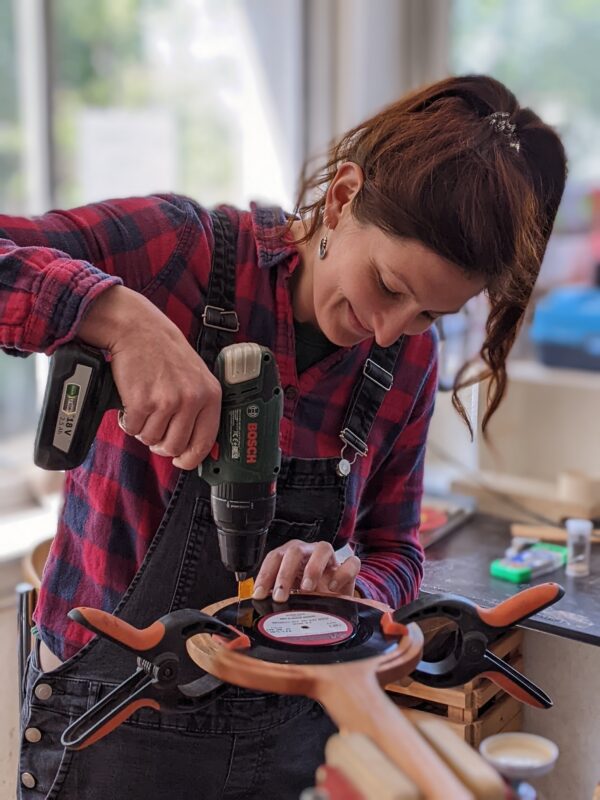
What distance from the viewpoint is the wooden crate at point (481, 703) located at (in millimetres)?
1274

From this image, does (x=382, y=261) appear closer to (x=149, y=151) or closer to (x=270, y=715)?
(x=270, y=715)

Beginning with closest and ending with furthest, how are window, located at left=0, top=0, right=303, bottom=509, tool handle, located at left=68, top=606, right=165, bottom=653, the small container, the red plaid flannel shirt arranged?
tool handle, located at left=68, top=606, right=165, bottom=653, the red plaid flannel shirt, the small container, window, located at left=0, top=0, right=303, bottom=509

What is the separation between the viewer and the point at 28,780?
1.12m

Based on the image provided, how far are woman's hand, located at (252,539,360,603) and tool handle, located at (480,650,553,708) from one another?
0.18m

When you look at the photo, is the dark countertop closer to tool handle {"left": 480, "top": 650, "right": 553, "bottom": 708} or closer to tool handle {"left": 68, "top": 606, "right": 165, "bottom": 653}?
tool handle {"left": 480, "top": 650, "right": 553, "bottom": 708}

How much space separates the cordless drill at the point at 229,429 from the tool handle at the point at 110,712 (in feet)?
0.50

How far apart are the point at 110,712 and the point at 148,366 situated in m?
0.31

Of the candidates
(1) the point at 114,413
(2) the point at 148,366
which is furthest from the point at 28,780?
(2) the point at 148,366

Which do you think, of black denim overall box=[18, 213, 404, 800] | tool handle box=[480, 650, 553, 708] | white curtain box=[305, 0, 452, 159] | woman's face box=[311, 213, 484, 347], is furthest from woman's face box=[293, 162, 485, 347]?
white curtain box=[305, 0, 452, 159]

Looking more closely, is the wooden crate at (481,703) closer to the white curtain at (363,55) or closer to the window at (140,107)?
the window at (140,107)

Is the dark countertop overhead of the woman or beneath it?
beneath

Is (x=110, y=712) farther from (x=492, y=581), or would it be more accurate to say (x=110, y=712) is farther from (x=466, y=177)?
(x=492, y=581)

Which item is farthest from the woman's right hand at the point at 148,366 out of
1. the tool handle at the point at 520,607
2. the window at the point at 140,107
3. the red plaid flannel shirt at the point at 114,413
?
the window at the point at 140,107

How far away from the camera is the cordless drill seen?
881mm
